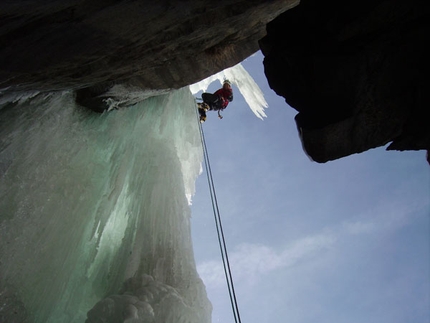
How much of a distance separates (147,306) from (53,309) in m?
1.05

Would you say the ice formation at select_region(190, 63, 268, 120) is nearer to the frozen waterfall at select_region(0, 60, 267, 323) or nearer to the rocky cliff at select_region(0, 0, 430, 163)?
the frozen waterfall at select_region(0, 60, 267, 323)

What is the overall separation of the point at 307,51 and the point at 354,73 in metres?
0.44

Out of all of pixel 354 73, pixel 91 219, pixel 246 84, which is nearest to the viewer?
pixel 354 73

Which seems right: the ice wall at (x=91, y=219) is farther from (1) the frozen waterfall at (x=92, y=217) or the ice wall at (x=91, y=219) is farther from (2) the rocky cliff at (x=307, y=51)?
(2) the rocky cliff at (x=307, y=51)

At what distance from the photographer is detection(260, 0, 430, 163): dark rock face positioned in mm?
2500

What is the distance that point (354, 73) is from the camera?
2652 millimetres

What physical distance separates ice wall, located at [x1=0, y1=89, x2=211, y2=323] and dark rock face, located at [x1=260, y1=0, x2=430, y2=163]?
2.72 metres

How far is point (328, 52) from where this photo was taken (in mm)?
2730

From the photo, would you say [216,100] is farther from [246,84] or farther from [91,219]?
[91,219]

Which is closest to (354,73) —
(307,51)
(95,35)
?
(307,51)

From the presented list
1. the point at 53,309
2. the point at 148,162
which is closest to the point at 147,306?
the point at 53,309

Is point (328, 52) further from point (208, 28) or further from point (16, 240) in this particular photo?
point (16, 240)

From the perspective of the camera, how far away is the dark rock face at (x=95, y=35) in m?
2.16

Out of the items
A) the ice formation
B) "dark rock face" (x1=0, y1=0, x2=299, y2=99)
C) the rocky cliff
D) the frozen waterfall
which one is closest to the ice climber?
the ice formation
